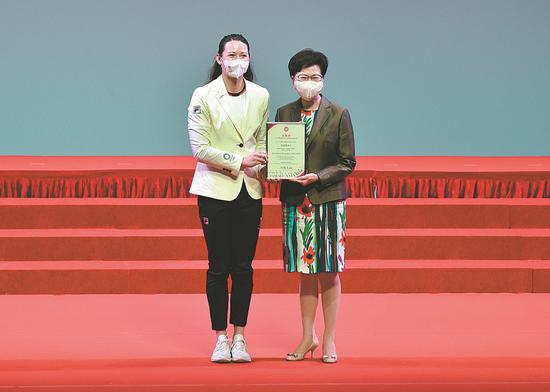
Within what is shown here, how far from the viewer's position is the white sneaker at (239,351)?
3.80 metres

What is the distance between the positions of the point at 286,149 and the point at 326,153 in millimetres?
188

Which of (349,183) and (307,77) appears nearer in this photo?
(307,77)

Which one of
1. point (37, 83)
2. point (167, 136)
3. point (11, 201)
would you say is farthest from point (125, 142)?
point (11, 201)

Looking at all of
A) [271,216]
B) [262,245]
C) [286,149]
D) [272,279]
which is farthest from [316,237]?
[271,216]

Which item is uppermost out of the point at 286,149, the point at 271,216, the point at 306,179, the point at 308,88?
the point at 308,88

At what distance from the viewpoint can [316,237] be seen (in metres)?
3.79

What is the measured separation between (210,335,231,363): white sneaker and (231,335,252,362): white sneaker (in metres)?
0.02

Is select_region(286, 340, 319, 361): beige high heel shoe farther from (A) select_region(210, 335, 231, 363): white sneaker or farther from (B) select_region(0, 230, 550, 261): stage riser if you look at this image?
(B) select_region(0, 230, 550, 261): stage riser

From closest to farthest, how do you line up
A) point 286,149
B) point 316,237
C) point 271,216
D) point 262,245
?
point 286,149
point 316,237
point 262,245
point 271,216

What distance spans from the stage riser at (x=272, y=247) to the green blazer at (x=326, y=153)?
156 cm

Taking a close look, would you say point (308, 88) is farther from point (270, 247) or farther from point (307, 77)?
point (270, 247)

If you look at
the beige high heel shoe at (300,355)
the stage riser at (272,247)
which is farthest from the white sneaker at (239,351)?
the stage riser at (272,247)

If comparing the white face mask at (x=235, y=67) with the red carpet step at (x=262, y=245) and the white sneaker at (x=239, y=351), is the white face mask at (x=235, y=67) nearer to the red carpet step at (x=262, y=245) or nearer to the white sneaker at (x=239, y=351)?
the white sneaker at (x=239, y=351)

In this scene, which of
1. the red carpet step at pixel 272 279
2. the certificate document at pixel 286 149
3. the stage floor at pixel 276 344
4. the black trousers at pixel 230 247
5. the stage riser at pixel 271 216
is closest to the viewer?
the stage floor at pixel 276 344
